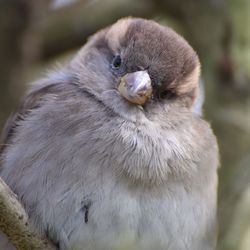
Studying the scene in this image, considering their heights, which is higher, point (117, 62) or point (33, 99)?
point (117, 62)

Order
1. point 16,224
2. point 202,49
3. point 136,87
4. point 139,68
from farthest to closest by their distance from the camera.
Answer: point 202,49 → point 139,68 → point 136,87 → point 16,224

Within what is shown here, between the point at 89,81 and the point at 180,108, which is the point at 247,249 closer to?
the point at 180,108

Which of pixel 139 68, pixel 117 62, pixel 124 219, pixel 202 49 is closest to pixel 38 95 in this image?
pixel 117 62

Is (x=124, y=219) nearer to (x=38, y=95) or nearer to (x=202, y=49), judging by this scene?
(x=38, y=95)

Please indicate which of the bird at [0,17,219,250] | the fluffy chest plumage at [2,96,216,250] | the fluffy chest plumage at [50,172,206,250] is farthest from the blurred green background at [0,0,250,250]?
the fluffy chest plumage at [50,172,206,250]

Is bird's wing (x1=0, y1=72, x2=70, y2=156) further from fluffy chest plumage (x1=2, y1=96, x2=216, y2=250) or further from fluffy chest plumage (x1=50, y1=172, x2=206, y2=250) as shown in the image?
fluffy chest plumage (x1=50, y1=172, x2=206, y2=250)

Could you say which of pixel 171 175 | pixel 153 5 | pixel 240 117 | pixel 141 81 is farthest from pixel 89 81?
pixel 153 5

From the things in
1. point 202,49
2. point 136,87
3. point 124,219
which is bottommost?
point 124,219
